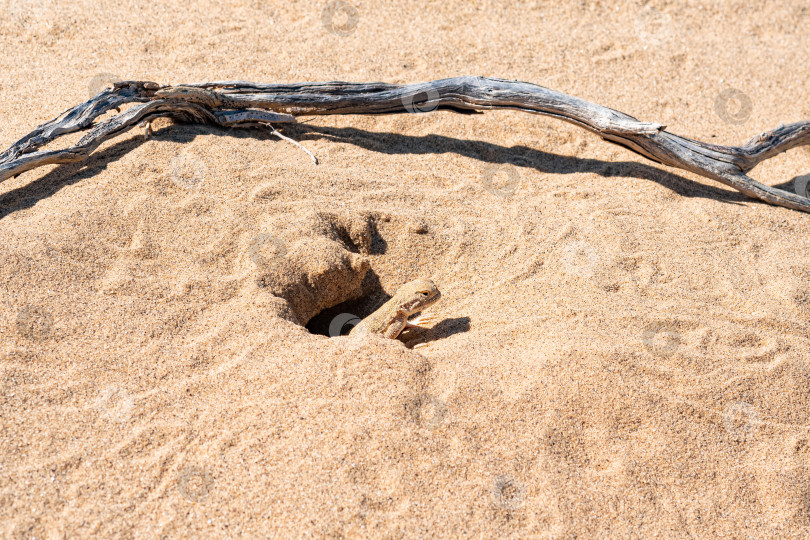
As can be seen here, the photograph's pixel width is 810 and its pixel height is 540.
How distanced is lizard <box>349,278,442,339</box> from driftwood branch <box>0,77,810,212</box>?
6.65 ft

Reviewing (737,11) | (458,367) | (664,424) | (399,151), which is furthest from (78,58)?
(737,11)

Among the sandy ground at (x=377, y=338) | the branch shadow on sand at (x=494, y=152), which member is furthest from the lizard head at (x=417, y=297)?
the branch shadow on sand at (x=494, y=152)

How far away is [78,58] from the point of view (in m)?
6.55

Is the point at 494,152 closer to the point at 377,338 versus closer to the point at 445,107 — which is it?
the point at 445,107

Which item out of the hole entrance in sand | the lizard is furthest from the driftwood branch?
the lizard

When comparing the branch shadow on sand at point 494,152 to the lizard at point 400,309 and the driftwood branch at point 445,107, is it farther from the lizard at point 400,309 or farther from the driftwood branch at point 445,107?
the lizard at point 400,309

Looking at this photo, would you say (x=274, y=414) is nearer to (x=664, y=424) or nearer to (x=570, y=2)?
(x=664, y=424)

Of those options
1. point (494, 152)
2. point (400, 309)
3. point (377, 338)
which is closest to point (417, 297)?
point (400, 309)

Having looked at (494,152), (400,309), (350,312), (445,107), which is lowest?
(350,312)

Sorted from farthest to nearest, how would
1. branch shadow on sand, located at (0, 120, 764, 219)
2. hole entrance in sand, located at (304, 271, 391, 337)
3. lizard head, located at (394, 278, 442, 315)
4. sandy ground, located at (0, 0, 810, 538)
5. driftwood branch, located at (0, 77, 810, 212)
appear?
branch shadow on sand, located at (0, 120, 764, 219) → driftwood branch, located at (0, 77, 810, 212) → hole entrance in sand, located at (304, 271, 391, 337) → lizard head, located at (394, 278, 442, 315) → sandy ground, located at (0, 0, 810, 538)

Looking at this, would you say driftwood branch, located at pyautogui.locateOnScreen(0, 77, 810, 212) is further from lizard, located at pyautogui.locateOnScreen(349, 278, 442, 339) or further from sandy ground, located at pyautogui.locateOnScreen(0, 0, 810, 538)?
lizard, located at pyautogui.locateOnScreen(349, 278, 442, 339)

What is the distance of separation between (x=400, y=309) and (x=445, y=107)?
7.63 ft

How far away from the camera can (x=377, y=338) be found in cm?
384

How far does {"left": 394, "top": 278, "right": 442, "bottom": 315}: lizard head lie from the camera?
4.09m
